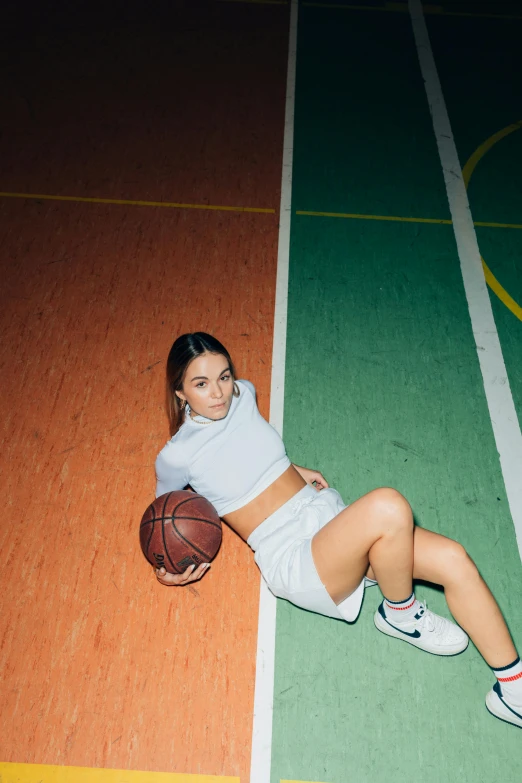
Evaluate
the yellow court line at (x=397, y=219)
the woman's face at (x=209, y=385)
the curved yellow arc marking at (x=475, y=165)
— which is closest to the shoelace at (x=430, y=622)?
the woman's face at (x=209, y=385)

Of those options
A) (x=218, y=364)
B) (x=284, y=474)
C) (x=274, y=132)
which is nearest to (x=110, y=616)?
(x=284, y=474)

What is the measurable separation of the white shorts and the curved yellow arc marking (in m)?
2.72

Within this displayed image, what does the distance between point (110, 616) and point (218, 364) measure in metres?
1.52

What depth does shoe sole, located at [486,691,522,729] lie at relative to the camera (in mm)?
3229

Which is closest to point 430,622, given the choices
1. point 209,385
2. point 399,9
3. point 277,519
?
point 277,519

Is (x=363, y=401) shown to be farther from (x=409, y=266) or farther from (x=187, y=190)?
(x=187, y=190)

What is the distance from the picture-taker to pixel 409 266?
5.65 m

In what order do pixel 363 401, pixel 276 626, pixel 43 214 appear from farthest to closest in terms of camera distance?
pixel 43 214
pixel 363 401
pixel 276 626

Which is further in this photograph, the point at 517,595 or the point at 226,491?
the point at 517,595

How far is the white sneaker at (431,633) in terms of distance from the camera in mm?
3410

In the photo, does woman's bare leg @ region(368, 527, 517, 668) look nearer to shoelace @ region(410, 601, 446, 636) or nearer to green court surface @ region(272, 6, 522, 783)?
shoelace @ region(410, 601, 446, 636)

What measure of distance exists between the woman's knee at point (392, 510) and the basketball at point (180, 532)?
2.94 feet

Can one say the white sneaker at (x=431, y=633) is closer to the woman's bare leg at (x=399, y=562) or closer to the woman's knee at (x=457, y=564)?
the woman's bare leg at (x=399, y=562)

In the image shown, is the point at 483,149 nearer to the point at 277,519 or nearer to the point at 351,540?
the point at 277,519
